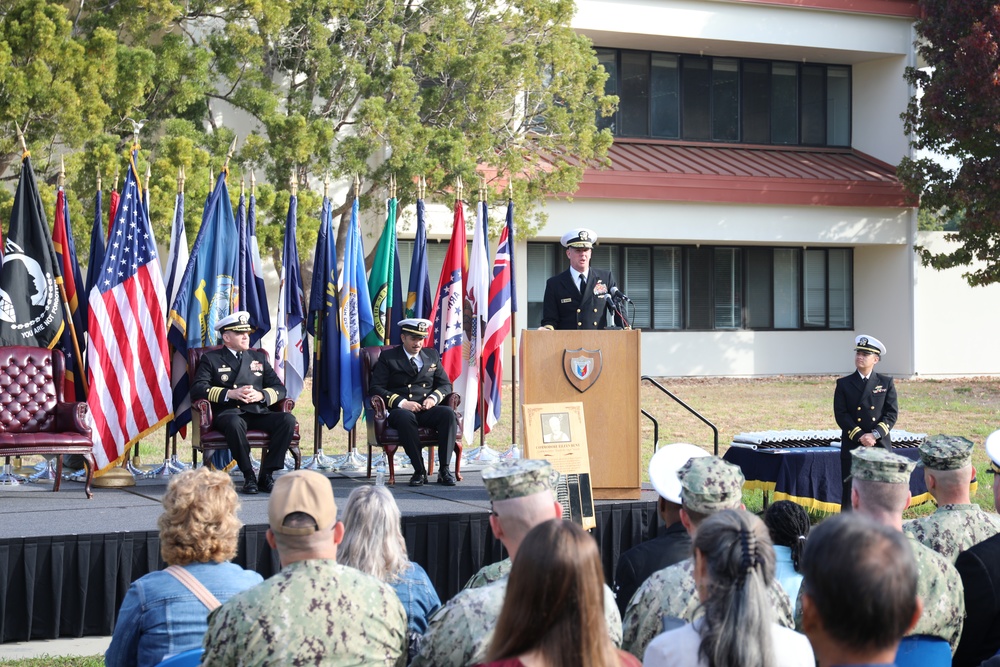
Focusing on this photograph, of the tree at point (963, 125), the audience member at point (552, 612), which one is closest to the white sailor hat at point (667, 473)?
the audience member at point (552, 612)

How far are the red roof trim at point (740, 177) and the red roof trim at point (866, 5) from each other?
9.27 ft

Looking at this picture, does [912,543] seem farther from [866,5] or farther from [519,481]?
[866,5]

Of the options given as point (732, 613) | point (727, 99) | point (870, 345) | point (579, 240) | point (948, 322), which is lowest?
point (732, 613)

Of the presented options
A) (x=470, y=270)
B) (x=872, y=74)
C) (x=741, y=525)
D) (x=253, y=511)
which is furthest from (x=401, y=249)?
(x=741, y=525)

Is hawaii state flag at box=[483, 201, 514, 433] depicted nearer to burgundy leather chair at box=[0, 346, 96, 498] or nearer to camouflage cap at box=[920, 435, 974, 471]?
burgundy leather chair at box=[0, 346, 96, 498]

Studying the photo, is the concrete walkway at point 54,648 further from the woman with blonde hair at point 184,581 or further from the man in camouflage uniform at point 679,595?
the man in camouflage uniform at point 679,595

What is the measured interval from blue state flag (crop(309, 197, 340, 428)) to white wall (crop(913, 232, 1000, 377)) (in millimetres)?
15311

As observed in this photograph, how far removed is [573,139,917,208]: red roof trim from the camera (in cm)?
2002

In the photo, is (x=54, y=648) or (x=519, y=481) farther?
(x=54, y=648)

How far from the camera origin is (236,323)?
915 centimetres

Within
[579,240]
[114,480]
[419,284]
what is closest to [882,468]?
[579,240]

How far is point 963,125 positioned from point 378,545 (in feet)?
59.3

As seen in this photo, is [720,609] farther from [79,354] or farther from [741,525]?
[79,354]

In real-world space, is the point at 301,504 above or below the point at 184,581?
above
